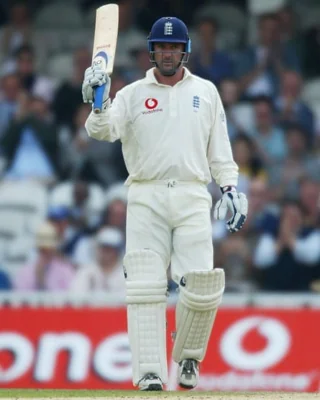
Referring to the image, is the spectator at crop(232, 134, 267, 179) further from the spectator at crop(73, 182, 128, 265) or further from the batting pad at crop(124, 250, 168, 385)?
the batting pad at crop(124, 250, 168, 385)

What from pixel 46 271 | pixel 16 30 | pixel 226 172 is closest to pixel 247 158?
pixel 46 271

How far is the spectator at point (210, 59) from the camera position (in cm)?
1485

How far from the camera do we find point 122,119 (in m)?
8.19

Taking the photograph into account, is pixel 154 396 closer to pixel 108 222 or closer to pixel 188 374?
pixel 188 374

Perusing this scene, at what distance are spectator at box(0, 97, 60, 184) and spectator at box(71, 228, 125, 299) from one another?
171 cm

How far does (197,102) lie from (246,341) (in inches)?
140

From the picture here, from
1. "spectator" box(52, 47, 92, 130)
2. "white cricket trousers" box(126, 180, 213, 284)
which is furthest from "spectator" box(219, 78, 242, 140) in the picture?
"white cricket trousers" box(126, 180, 213, 284)

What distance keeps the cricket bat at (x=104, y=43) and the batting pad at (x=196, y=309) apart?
1.08 meters

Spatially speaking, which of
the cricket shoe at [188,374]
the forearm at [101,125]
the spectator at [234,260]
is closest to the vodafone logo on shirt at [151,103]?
the forearm at [101,125]

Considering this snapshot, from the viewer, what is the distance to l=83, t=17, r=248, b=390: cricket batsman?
8.08 metres

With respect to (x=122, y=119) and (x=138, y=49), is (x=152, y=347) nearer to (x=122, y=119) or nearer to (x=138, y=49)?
(x=122, y=119)

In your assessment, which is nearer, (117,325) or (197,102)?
(197,102)

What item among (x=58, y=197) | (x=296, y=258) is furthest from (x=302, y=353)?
(x=58, y=197)

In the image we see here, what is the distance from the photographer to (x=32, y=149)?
1400cm
